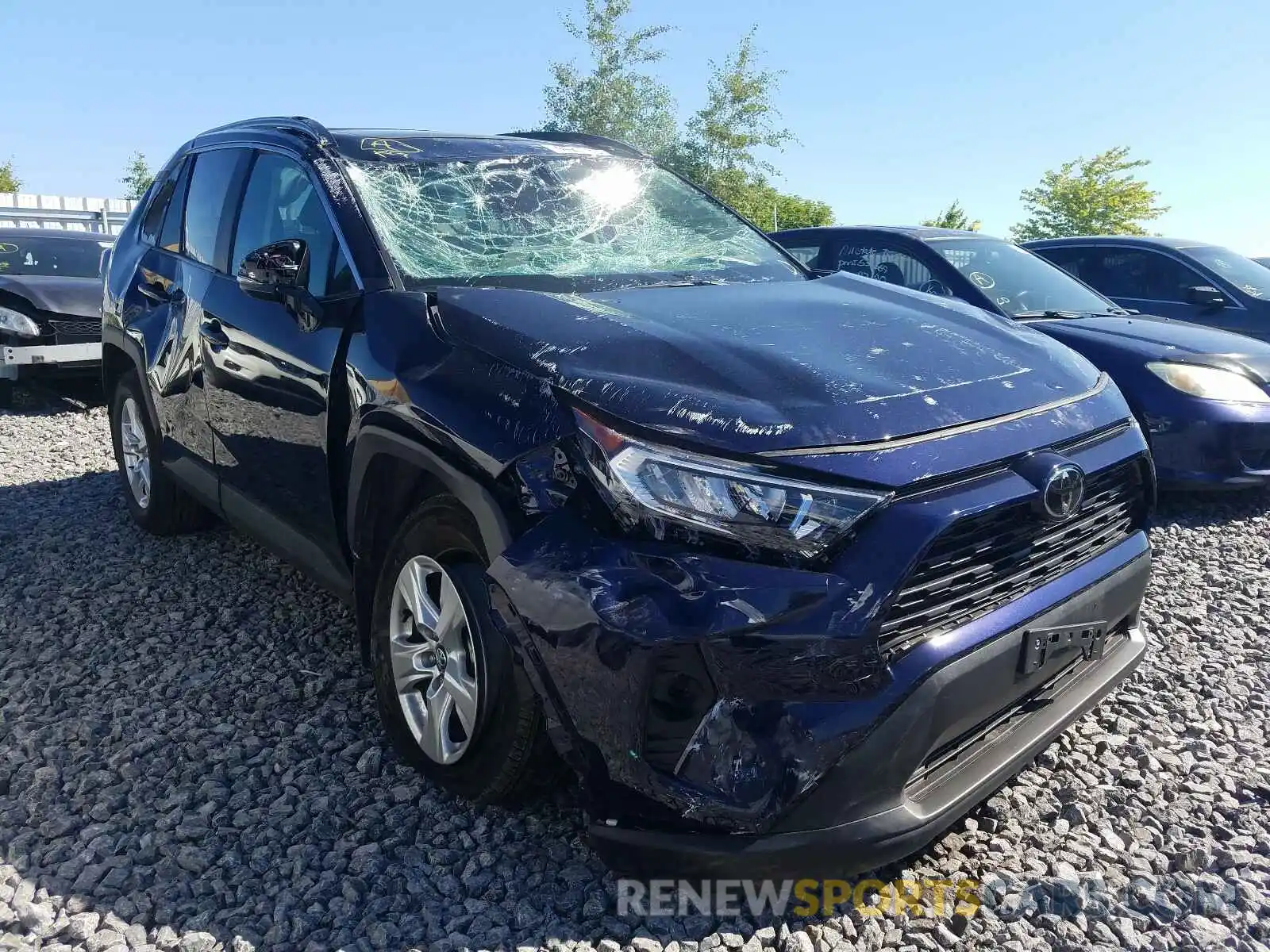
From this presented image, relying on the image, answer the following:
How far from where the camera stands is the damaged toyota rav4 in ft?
5.98

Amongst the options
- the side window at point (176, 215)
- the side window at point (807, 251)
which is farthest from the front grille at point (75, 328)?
the side window at point (807, 251)

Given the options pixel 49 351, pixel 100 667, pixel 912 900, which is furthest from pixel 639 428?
pixel 49 351

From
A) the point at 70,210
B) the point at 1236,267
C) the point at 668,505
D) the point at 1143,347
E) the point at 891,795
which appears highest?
the point at 1236,267

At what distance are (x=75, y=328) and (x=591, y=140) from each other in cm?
627

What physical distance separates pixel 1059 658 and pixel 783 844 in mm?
854

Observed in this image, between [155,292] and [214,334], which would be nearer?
[214,334]

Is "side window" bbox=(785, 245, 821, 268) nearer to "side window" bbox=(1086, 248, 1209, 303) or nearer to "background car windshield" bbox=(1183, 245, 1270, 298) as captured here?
"side window" bbox=(1086, 248, 1209, 303)

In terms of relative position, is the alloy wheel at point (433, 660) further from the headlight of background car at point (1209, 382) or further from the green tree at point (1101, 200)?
the green tree at point (1101, 200)

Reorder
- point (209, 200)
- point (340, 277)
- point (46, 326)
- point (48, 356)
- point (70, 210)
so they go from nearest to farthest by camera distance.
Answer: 1. point (340, 277)
2. point (209, 200)
3. point (48, 356)
4. point (46, 326)
5. point (70, 210)

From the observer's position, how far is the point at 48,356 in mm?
7980

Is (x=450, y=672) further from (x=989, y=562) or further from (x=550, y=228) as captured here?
(x=550, y=228)

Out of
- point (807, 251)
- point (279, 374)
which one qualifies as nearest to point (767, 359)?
point (279, 374)

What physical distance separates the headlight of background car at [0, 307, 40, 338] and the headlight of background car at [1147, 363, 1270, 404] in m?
8.17

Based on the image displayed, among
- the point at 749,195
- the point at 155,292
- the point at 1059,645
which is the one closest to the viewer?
the point at 1059,645
